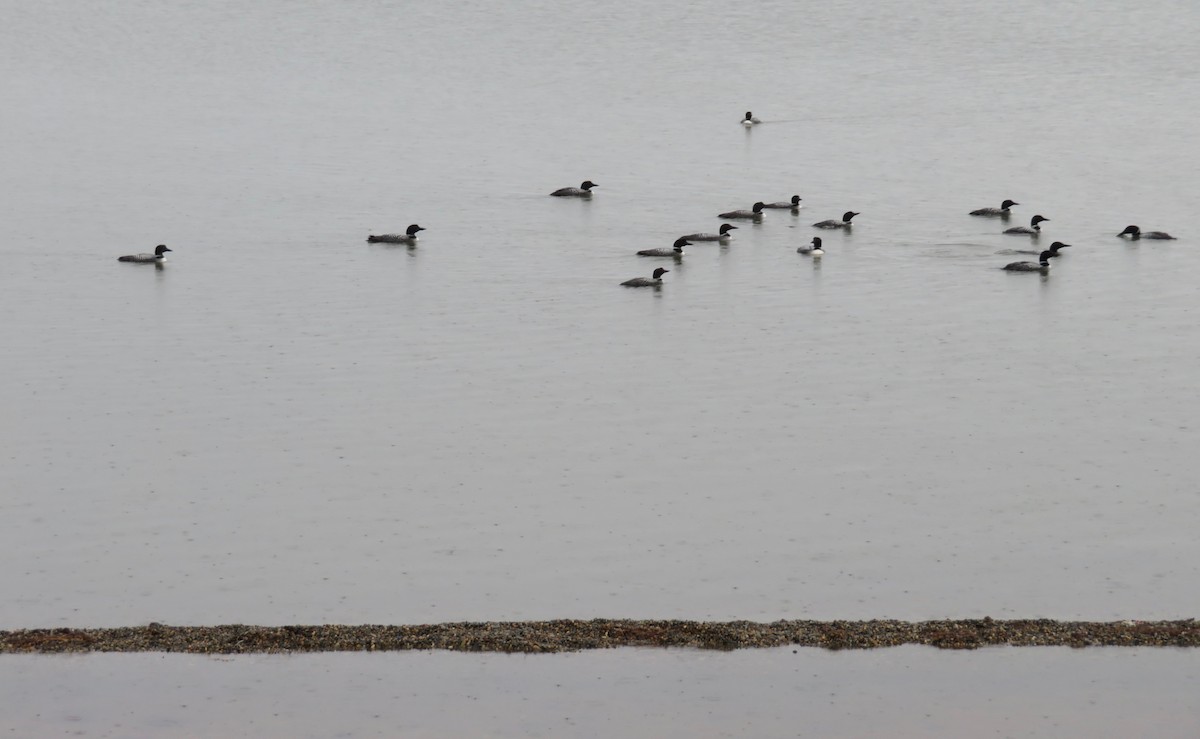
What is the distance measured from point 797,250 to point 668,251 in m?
3.08

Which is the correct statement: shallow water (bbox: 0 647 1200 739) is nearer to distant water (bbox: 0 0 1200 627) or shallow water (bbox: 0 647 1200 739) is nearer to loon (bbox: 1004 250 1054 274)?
distant water (bbox: 0 0 1200 627)

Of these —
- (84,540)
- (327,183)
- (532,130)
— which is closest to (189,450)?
(84,540)

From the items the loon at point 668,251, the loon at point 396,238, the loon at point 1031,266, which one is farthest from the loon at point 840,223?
the loon at point 396,238

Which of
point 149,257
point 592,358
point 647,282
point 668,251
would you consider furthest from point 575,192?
point 592,358

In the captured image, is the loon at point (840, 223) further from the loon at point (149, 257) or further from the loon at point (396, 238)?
the loon at point (149, 257)

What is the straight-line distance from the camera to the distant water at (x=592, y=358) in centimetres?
2055

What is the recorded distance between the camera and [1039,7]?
290 feet

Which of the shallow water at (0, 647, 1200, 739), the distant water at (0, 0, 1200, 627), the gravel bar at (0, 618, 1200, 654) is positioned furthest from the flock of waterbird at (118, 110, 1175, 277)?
the shallow water at (0, 647, 1200, 739)

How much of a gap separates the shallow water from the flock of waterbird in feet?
64.6

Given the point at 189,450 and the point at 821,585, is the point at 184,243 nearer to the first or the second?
the point at 189,450

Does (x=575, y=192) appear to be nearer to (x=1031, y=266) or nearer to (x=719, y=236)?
(x=719, y=236)

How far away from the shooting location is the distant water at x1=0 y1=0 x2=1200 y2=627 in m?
20.5

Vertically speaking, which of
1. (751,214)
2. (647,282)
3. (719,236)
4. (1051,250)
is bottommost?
(647,282)

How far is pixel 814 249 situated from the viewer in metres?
39.3
